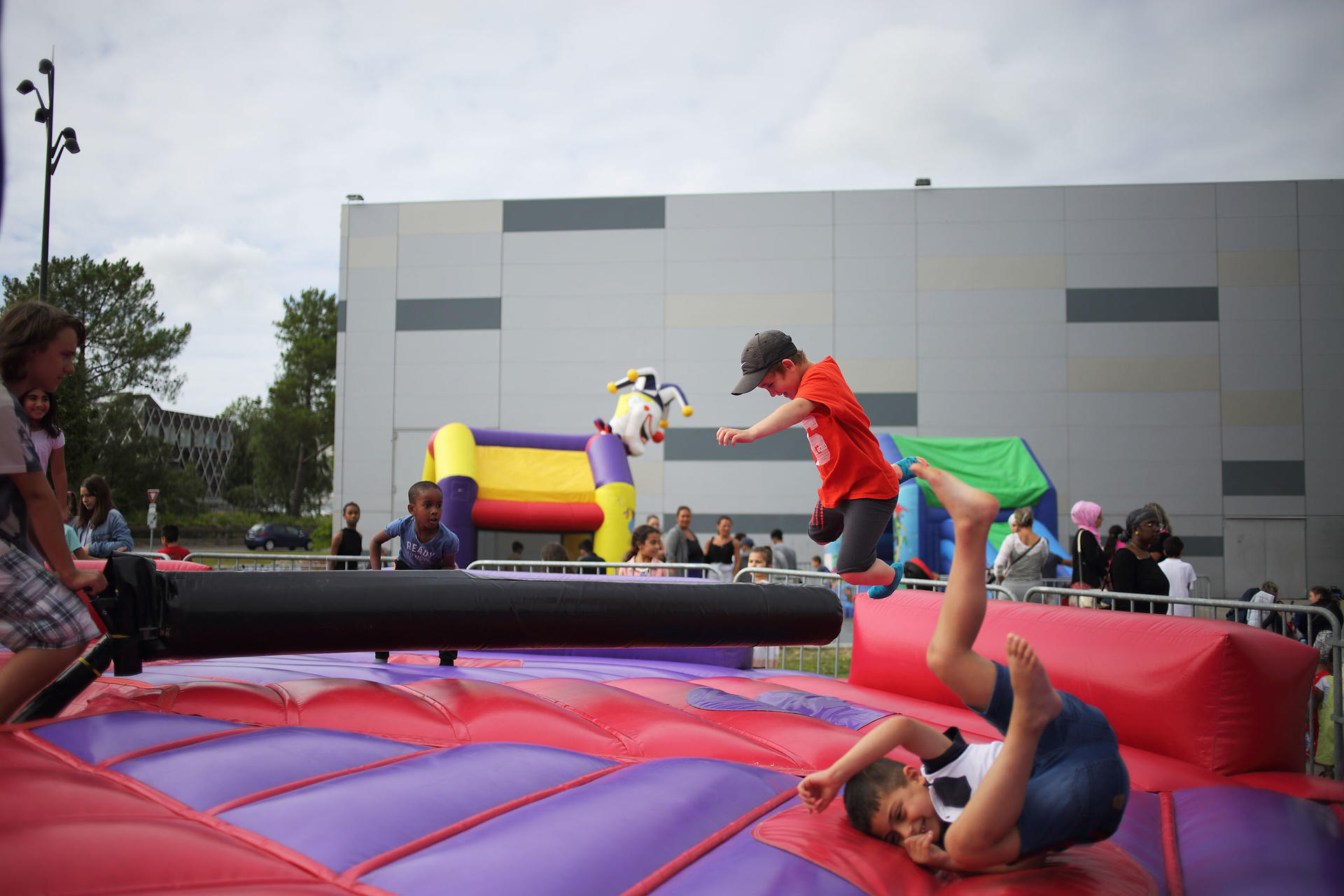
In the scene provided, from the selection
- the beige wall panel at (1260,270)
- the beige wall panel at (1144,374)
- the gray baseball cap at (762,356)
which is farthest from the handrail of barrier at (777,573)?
the beige wall panel at (1260,270)

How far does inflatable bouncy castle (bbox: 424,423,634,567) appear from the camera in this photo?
36.4 feet

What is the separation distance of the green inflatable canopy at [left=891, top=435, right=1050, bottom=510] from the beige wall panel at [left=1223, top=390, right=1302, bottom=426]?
23.9 feet

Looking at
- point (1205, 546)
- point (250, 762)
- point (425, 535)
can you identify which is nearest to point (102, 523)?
point (425, 535)

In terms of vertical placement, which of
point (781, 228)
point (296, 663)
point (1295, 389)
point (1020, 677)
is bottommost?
point (296, 663)

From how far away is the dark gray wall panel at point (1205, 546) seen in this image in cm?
1762

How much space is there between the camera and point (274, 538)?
32.6 meters

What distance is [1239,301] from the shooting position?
58.9 feet

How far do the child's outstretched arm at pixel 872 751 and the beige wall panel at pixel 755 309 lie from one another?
16.5 meters

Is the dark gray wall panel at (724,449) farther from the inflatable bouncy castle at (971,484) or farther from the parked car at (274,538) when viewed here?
the parked car at (274,538)

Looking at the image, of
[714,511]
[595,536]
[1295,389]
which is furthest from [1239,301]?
[595,536]

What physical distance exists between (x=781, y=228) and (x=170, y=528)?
44.3 feet

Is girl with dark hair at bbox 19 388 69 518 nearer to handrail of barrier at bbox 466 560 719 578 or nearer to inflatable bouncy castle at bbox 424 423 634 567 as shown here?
handrail of barrier at bbox 466 560 719 578

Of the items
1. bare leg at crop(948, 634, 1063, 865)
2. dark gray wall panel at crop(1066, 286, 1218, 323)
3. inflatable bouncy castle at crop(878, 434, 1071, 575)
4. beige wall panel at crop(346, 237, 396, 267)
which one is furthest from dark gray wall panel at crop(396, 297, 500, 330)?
bare leg at crop(948, 634, 1063, 865)

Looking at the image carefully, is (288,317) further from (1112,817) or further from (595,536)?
(1112,817)
